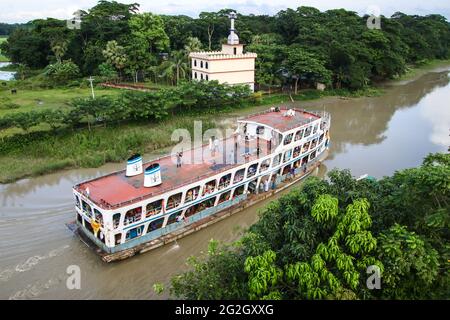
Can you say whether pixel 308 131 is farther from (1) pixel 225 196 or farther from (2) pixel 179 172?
(2) pixel 179 172

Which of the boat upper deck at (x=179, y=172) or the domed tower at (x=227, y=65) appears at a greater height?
the domed tower at (x=227, y=65)

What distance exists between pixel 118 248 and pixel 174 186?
358 cm

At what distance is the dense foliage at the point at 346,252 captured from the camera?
29.0ft

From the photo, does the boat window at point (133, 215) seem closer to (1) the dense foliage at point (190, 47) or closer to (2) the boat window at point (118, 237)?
(2) the boat window at point (118, 237)

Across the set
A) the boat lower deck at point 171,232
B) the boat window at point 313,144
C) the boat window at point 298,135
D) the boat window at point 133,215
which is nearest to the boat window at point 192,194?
the boat lower deck at point 171,232

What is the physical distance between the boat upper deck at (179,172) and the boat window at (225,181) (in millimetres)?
477

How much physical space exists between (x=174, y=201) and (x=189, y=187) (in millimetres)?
934

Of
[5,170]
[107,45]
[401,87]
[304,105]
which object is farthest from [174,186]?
[401,87]

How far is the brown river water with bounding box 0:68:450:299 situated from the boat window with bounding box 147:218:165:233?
974 mm

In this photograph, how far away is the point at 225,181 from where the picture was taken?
20.2 m

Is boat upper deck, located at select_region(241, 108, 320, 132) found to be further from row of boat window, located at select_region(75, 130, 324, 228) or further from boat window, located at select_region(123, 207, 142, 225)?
boat window, located at select_region(123, 207, 142, 225)

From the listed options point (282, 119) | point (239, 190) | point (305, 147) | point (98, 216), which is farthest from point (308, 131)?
point (98, 216)

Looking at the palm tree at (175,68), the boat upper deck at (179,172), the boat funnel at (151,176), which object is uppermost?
the palm tree at (175,68)
